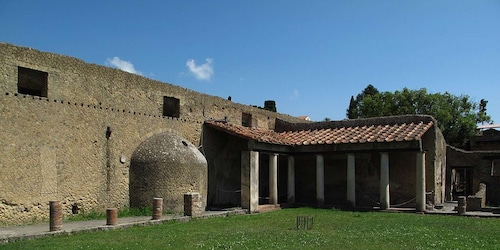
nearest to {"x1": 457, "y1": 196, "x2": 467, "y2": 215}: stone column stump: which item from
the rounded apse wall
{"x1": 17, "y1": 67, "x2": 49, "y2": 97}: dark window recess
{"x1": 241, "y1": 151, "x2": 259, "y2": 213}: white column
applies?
{"x1": 241, "y1": 151, "x2": 259, "y2": 213}: white column

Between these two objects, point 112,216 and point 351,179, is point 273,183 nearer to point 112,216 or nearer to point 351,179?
point 351,179

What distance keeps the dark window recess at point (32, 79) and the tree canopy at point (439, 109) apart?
102ft

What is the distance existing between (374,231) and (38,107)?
29.3ft

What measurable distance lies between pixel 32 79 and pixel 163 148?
431 cm

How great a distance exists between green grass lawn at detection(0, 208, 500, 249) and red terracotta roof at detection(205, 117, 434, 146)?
3366 millimetres

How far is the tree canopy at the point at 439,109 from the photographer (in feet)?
122

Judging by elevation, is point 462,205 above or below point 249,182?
below

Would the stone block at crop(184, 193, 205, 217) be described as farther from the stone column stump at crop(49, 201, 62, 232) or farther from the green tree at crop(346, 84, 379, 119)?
the green tree at crop(346, 84, 379, 119)

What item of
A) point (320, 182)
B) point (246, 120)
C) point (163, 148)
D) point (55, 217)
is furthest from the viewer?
point (246, 120)

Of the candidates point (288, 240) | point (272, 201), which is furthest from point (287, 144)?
point (288, 240)

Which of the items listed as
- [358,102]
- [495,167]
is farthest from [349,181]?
[358,102]

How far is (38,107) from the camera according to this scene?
489 inches

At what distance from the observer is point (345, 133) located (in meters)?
18.4

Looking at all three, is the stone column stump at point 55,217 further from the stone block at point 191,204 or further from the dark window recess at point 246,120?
the dark window recess at point 246,120
